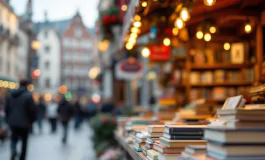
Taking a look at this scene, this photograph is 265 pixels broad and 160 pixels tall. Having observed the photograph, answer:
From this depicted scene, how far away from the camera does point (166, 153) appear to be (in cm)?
416

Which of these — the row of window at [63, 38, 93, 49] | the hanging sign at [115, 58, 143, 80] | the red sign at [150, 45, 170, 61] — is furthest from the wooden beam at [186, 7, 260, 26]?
the row of window at [63, 38, 93, 49]

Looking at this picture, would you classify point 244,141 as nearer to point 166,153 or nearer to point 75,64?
point 166,153

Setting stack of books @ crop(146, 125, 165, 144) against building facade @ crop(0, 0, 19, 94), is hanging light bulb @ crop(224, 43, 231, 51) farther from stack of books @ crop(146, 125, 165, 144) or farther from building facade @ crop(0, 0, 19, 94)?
building facade @ crop(0, 0, 19, 94)

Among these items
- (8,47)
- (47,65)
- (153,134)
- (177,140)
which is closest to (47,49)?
(47,65)

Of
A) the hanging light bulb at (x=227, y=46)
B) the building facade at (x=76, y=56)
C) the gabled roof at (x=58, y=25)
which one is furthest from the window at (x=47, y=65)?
the hanging light bulb at (x=227, y=46)

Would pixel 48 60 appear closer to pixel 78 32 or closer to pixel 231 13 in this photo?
pixel 78 32

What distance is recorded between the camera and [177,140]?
4.18 metres

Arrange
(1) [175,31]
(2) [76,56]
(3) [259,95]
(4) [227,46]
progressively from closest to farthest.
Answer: (3) [259,95] < (1) [175,31] < (4) [227,46] < (2) [76,56]

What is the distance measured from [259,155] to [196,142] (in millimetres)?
923

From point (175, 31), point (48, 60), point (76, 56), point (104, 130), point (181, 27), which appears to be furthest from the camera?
point (76, 56)

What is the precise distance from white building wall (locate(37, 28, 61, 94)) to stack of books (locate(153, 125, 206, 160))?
91102mm

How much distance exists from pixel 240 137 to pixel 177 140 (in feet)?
2.91

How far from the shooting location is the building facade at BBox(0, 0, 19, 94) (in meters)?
52.1

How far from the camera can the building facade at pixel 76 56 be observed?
104375 millimetres
